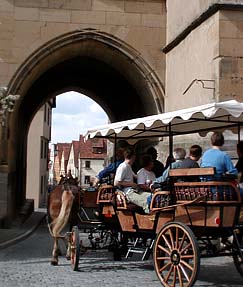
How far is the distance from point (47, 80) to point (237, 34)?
12.8 m

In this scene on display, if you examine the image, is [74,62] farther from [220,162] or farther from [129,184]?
[220,162]

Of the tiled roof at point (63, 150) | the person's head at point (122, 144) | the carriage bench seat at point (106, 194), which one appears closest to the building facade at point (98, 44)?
the person's head at point (122, 144)

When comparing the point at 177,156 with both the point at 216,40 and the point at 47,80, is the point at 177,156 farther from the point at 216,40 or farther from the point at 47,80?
the point at 47,80

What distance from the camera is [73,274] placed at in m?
8.50

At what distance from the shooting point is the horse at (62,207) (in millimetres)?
9766

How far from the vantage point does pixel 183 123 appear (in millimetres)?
8844

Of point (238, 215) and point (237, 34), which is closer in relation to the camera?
point (238, 215)

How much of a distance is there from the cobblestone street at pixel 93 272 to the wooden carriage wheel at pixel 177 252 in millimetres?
581

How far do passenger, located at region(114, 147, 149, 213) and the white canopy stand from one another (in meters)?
0.46

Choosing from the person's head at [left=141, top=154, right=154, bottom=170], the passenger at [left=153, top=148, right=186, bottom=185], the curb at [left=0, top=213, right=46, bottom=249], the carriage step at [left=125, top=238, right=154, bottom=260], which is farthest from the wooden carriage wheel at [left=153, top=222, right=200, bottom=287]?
the curb at [left=0, top=213, right=46, bottom=249]

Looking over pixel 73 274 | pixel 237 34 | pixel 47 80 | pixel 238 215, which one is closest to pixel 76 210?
pixel 73 274

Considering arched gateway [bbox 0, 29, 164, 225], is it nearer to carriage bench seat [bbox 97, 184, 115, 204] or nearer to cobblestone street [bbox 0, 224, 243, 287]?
Answer: cobblestone street [bbox 0, 224, 243, 287]

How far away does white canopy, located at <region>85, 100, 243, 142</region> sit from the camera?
6945 millimetres

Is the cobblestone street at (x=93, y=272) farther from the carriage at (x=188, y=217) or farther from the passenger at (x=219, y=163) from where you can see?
the passenger at (x=219, y=163)
